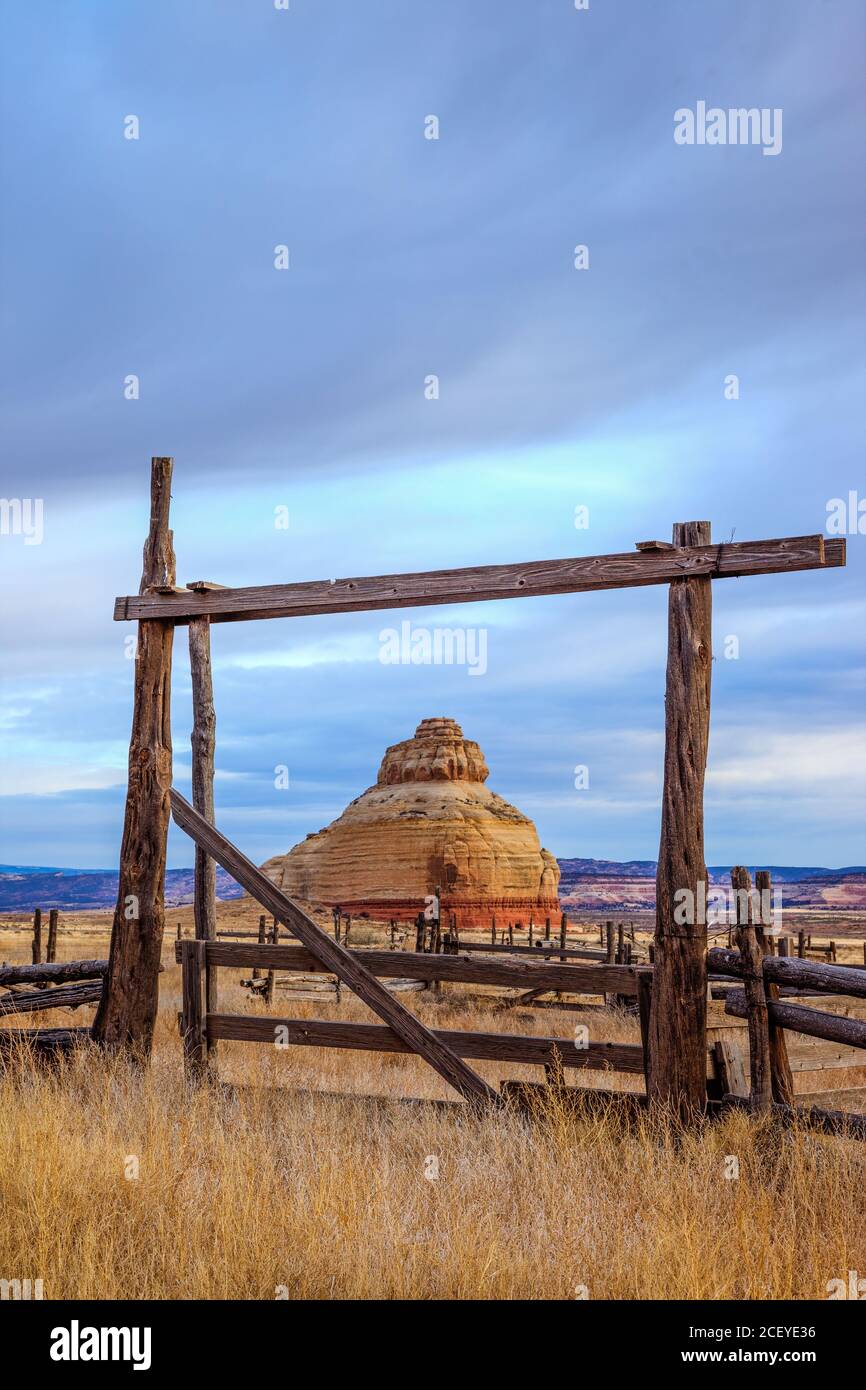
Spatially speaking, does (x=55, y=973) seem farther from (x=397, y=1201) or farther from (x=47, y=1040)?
(x=397, y=1201)

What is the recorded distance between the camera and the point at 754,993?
6953mm

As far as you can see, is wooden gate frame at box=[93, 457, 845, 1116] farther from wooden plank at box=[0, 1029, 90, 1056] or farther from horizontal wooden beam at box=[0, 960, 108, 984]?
horizontal wooden beam at box=[0, 960, 108, 984]

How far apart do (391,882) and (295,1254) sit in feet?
209

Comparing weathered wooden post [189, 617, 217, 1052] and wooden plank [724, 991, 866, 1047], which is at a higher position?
weathered wooden post [189, 617, 217, 1052]

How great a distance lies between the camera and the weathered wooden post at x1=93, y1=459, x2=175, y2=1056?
28.2ft

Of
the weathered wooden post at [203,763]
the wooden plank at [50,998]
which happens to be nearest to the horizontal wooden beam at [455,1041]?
the wooden plank at [50,998]

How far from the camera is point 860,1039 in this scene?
600 centimetres

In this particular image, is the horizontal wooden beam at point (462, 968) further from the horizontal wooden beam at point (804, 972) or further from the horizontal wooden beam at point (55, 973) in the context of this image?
the horizontal wooden beam at point (55, 973)

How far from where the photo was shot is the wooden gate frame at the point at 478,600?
688 centimetres

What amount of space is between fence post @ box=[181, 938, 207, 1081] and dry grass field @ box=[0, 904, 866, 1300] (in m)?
0.68

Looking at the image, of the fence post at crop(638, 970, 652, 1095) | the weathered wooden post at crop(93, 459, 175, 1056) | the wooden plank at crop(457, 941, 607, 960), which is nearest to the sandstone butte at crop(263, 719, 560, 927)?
the wooden plank at crop(457, 941, 607, 960)

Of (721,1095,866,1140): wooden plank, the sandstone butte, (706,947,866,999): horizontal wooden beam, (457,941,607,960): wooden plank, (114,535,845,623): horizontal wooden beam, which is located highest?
the sandstone butte

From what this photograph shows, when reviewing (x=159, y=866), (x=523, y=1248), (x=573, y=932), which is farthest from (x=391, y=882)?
(x=523, y=1248)
